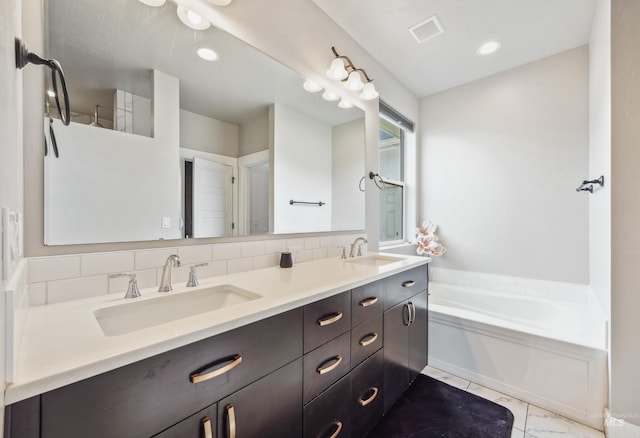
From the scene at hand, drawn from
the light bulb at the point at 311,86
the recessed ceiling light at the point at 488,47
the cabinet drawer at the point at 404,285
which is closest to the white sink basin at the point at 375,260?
the cabinet drawer at the point at 404,285

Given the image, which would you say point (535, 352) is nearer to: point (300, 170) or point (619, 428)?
point (619, 428)

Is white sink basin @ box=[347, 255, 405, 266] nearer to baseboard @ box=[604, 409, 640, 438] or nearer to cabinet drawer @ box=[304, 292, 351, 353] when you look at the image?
cabinet drawer @ box=[304, 292, 351, 353]

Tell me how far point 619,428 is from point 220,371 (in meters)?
2.03

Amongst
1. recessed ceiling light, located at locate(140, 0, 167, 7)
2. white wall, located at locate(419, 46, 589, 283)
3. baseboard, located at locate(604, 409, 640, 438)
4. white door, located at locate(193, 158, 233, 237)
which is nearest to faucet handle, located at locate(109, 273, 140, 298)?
white door, located at locate(193, 158, 233, 237)

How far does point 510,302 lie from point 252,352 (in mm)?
2590

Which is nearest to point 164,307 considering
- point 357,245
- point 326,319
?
point 326,319

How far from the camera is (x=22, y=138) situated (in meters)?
0.80

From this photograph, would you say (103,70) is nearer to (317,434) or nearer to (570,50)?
(317,434)

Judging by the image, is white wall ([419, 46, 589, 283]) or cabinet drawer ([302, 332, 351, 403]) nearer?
cabinet drawer ([302, 332, 351, 403])

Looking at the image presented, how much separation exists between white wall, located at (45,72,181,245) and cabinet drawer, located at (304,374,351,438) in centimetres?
90

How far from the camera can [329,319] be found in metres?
1.05

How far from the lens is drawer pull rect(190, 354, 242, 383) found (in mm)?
667

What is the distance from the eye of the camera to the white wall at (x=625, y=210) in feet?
4.35

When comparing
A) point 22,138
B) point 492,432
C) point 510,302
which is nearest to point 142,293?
point 22,138
